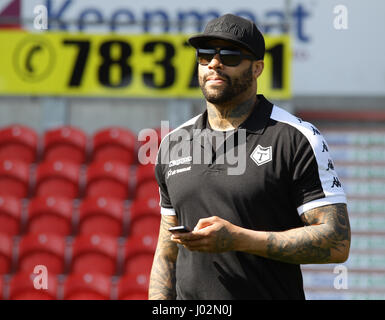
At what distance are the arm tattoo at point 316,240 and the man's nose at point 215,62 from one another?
74cm

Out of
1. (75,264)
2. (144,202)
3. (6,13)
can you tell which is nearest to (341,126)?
(144,202)

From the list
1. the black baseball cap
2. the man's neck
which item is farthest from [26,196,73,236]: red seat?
the black baseball cap

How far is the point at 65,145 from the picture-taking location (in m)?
8.67

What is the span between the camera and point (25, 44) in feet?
28.2

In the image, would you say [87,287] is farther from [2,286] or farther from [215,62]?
[215,62]

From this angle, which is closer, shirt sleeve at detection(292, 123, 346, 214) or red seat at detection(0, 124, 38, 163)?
shirt sleeve at detection(292, 123, 346, 214)

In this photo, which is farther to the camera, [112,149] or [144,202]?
[112,149]

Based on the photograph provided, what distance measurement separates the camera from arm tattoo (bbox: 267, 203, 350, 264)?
295 cm

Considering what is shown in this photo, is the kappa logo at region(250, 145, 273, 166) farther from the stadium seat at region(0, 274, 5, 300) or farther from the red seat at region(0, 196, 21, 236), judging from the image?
the red seat at region(0, 196, 21, 236)

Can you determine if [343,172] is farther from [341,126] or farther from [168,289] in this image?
[168,289]

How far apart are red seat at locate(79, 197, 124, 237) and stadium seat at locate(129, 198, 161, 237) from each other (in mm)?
162

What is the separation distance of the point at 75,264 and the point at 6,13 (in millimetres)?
3649

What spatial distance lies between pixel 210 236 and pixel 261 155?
1.60 feet

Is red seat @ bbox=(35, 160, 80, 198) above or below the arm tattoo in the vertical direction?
above
